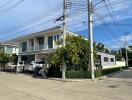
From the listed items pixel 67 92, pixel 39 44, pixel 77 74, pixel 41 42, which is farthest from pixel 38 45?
pixel 67 92

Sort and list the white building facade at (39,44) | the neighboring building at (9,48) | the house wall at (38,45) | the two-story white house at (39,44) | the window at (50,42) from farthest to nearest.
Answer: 1. the neighboring building at (9,48)
2. the window at (50,42)
3. the house wall at (38,45)
4. the white building facade at (39,44)
5. the two-story white house at (39,44)

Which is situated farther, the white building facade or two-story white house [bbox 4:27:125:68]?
the white building facade

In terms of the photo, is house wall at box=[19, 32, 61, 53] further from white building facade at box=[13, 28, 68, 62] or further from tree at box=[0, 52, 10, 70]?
tree at box=[0, 52, 10, 70]

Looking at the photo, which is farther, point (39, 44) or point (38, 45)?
point (38, 45)

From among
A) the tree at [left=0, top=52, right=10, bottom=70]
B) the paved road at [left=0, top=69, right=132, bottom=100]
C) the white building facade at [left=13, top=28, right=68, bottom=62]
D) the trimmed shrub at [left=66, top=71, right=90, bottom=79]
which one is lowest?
the paved road at [left=0, top=69, right=132, bottom=100]

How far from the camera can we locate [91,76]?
24328mm

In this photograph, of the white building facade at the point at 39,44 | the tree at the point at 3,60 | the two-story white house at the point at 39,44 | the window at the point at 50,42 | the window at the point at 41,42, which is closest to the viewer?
the two-story white house at the point at 39,44

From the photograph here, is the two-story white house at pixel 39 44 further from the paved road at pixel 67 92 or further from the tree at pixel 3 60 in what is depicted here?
the paved road at pixel 67 92

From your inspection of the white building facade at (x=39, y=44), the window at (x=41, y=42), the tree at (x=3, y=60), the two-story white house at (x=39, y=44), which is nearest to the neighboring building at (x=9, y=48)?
the two-story white house at (x=39, y=44)

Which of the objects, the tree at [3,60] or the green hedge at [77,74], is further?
the tree at [3,60]

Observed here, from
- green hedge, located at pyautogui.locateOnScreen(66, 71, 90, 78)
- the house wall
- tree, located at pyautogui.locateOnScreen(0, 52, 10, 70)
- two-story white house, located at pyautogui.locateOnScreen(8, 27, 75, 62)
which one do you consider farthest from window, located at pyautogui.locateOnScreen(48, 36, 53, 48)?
green hedge, located at pyautogui.locateOnScreen(66, 71, 90, 78)

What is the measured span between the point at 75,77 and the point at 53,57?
3.34 meters

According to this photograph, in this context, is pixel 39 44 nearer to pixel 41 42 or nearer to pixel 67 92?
pixel 41 42

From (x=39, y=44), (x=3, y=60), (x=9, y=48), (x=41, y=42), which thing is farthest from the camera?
(x=9, y=48)
